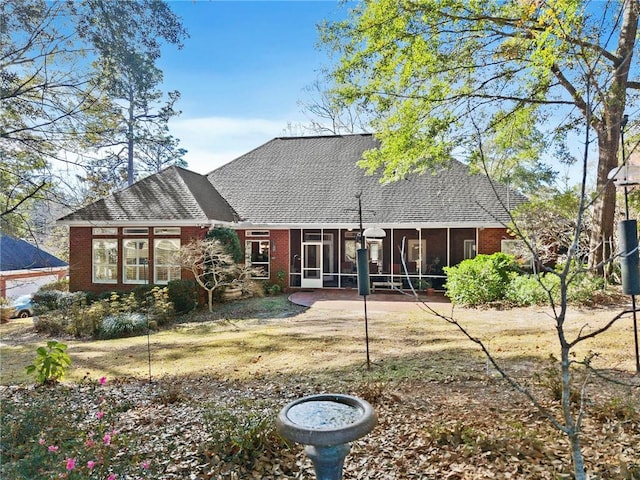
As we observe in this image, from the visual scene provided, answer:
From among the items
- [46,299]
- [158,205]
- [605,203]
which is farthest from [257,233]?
[605,203]

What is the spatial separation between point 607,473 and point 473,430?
1046 mm

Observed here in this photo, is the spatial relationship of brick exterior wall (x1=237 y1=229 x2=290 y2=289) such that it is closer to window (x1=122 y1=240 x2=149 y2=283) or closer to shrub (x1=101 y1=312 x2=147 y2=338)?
window (x1=122 y1=240 x2=149 y2=283)

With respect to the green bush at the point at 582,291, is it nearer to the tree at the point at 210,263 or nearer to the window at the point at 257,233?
the tree at the point at 210,263

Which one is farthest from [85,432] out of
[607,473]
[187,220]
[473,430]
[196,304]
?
[187,220]

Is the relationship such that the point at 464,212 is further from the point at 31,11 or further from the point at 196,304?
the point at 31,11

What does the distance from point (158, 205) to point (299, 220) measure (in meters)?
5.76

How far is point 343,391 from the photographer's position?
5.38 m

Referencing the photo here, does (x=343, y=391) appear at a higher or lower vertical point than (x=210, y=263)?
lower

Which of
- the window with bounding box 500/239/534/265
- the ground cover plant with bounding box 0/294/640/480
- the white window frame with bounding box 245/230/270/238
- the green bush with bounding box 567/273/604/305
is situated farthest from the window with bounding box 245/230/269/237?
the green bush with bounding box 567/273/604/305

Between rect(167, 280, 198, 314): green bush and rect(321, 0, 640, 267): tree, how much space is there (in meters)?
7.46

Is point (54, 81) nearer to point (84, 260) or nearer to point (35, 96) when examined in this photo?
point (35, 96)

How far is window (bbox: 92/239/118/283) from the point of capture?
1534cm

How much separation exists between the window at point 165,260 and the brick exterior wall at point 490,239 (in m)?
11.8

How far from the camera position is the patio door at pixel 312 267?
17.9m
